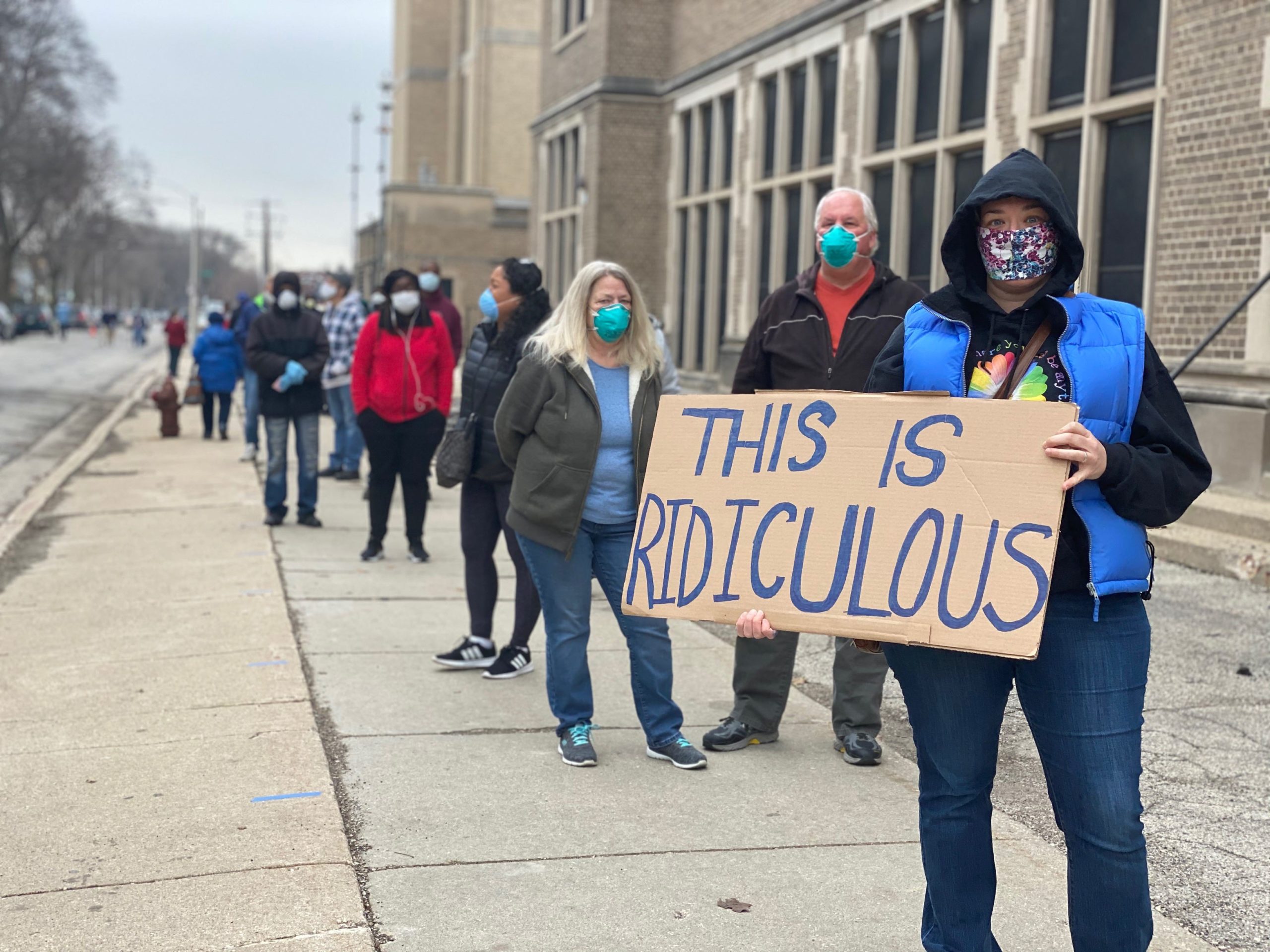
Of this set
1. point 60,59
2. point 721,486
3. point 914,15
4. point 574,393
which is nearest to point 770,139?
point 914,15

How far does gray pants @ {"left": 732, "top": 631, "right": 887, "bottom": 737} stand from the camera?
5.33m

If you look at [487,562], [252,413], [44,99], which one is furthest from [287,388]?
[44,99]

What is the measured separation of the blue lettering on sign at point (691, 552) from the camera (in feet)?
11.6

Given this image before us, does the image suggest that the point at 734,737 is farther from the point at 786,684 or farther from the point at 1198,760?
the point at 1198,760

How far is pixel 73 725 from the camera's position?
5.64 metres

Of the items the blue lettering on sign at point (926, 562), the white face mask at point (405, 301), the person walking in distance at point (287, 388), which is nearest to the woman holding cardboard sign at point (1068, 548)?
the blue lettering on sign at point (926, 562)

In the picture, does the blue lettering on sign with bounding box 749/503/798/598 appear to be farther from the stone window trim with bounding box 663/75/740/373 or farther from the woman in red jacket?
the stone window trim with bounding box 663/75/740/373

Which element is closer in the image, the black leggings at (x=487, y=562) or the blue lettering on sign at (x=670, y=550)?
the blue lettering on sign at (x=670, y=550)

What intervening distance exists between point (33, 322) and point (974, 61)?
73881 millimetres

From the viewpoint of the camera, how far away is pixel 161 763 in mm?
5133

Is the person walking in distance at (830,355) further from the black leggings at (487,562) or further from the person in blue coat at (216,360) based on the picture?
the person in blue coat at (216,360)

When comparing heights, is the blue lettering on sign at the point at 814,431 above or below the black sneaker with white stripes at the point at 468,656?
above


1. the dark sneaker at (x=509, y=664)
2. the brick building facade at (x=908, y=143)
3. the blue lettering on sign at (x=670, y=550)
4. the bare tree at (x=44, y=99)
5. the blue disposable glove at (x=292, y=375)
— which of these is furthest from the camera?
the bare tree at (x=44, y=99)

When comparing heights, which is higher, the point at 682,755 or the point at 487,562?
the point at 487,562
